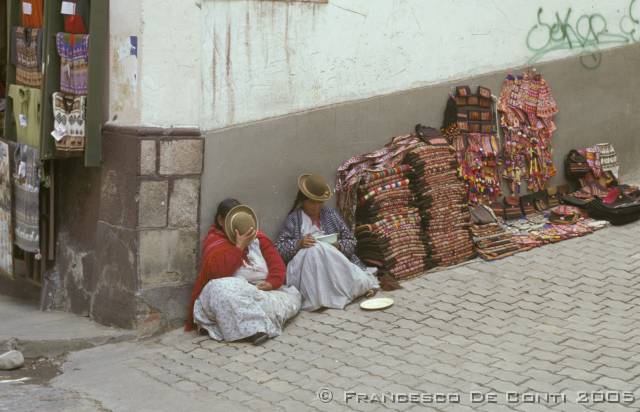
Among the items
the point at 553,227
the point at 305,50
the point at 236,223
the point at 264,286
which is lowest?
the point at 264,286

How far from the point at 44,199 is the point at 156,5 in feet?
6.20

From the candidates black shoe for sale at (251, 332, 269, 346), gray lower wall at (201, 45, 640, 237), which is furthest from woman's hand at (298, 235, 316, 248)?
black shoe for sale at (251, 332, 269, 346)

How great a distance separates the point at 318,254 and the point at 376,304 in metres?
0.54

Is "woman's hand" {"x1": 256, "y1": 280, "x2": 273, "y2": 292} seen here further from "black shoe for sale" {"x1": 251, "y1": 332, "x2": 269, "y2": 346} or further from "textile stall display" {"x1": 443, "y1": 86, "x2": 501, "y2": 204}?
"textile stall display" {"x1": 443, "y1": 86, "x2": 501, "y2": 204}

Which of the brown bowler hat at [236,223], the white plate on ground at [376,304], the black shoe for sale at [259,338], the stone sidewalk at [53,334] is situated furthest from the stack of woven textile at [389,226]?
the stone sidewalk at [53,334]

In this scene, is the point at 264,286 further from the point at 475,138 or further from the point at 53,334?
the point at 475,138

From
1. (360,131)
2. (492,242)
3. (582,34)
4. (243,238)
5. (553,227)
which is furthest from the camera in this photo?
(582,34)

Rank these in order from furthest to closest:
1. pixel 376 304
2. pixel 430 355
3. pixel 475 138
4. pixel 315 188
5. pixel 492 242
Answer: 1. pixel 475 138
2. pixel 492 242
3. pixel 315 188
4. pixel 376 304
5. pixel 430 355

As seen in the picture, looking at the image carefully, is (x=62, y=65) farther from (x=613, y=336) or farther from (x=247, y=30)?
(x=613, y=336)

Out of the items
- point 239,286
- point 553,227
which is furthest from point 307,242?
point 553,227

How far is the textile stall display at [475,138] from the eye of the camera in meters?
7.89

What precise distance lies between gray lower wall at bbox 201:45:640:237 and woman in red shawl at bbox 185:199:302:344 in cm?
27

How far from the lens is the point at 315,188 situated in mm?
6801

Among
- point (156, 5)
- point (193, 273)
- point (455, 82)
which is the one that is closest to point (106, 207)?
point (193, 273)
